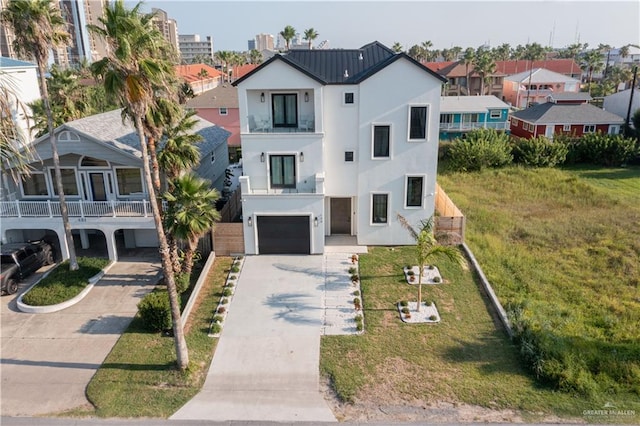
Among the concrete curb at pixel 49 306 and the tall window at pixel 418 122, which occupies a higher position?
the tall window at pixel 418 122

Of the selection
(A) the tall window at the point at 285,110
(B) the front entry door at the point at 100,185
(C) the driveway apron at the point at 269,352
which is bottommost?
(C) the driveway apron at the point at 269,352

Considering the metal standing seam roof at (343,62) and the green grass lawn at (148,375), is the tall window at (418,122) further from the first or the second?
the green grass lawn at (148,375)

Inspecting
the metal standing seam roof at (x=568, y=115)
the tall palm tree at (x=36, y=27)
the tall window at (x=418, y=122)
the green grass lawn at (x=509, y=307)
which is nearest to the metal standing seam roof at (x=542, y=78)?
the metal standing seam roof at (x=568, y=115)

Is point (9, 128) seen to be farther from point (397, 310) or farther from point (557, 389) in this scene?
point (557, 389)

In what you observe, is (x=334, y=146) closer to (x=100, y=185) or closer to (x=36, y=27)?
(x=100, y=185)

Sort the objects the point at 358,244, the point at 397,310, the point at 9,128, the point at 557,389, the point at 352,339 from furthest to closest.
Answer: the point at 358,244
the point at 397,310
the point at 352,339
the point at 557,389
the point at 9,128

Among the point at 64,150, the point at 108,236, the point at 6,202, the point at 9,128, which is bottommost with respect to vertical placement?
the point at 108,236

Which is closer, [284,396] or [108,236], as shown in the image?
[284,396]

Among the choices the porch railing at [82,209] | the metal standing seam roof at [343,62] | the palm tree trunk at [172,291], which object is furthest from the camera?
the porch railing at [82,209]

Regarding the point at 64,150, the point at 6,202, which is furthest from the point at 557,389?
the point at 6,202
